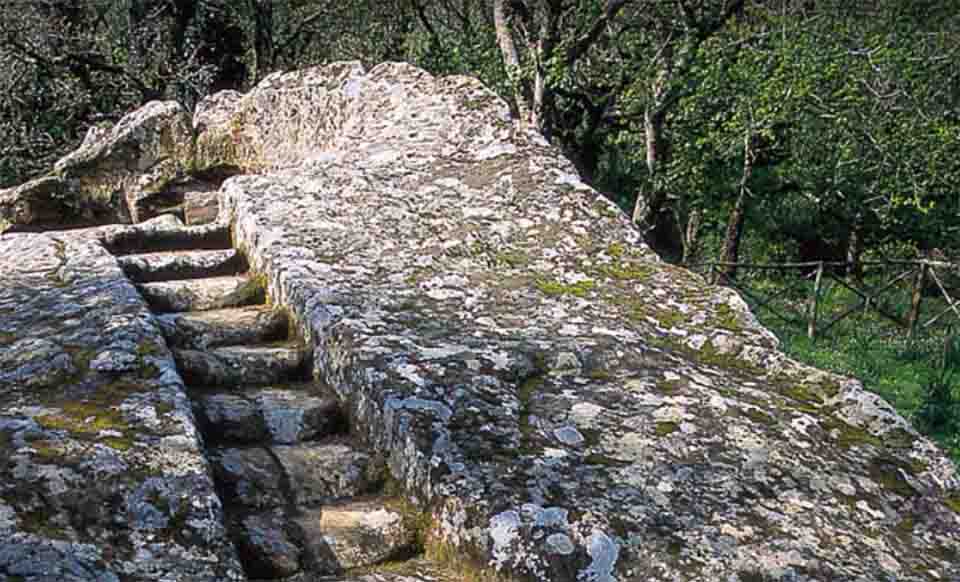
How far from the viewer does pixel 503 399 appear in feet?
9.27

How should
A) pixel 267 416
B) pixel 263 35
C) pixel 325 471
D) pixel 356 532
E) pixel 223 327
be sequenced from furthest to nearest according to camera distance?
pixel 263 35 → pixel 223 327 → pixel 267 416 → pixel 325 471 → pixel 356 532

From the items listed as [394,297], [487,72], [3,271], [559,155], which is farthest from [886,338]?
[3,271]

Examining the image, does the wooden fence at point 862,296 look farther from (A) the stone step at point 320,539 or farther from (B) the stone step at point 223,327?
(A) the stone step at point 320,539

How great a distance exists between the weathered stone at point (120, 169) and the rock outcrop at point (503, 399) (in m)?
2.79

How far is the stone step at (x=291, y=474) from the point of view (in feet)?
7.99

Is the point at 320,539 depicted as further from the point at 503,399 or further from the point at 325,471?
the point at 503,399

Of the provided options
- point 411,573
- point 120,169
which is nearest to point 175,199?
point 120,169

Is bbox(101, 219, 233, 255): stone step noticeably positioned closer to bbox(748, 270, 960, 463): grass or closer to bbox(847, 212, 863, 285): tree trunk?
bbox(748, 270, 960, 463): grass

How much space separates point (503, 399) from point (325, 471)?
23.8 inches

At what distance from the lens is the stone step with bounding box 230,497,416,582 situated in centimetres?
220

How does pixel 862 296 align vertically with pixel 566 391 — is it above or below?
below

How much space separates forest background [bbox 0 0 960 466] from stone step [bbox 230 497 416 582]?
25.6ft

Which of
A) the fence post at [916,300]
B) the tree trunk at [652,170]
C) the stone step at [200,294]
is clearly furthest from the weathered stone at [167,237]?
→ the fence post at [916,300]

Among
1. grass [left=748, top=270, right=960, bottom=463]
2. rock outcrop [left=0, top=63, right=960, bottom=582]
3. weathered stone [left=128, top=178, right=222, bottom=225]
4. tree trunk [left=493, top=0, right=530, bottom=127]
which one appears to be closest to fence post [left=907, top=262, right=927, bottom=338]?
grass [left=748, top=270, right=960, bottom=463]
